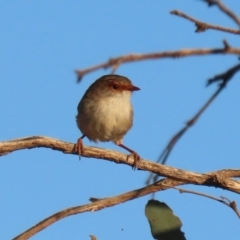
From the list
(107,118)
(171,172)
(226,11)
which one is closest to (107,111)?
(107,118)

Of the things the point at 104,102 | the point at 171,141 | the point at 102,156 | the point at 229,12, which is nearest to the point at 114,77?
the point at 104,102

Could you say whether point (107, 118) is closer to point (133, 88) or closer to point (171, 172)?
point (133, 88)

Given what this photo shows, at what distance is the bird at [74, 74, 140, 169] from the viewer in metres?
6.12

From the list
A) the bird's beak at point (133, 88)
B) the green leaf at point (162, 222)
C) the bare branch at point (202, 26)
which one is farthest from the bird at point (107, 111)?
the bare branch at point (202, 26)

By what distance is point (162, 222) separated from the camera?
132 inches

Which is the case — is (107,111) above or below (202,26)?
above

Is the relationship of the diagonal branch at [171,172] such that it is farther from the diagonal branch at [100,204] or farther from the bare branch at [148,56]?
the bare branch at [148,56]

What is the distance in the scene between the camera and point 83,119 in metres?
6.20

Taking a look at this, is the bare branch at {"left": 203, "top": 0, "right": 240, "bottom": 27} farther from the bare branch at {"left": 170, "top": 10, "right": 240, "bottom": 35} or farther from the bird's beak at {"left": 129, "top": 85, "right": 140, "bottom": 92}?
the bird's beak at {"left": 129, "top": 85, "right": 140, "bottom": 92}

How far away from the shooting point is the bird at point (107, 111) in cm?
612

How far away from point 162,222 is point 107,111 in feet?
9.54

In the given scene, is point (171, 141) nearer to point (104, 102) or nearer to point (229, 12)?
point (229, 12)

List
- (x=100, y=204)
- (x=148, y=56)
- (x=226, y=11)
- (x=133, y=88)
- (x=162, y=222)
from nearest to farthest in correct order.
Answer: (x=148, y=56) < (x=226, y=11) < (x=100, y=204) < (x=162, y=222) < (x=133, y=88)

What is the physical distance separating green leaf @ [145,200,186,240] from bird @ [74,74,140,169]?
2548 mm
